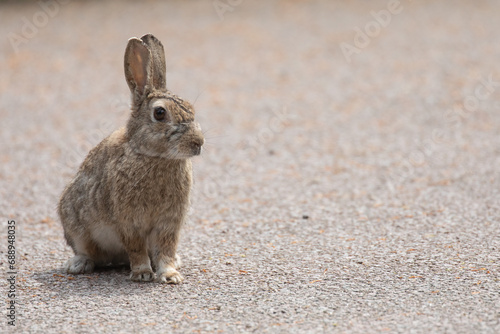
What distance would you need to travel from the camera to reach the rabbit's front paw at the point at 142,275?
499cm

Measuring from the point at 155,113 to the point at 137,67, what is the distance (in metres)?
0.39

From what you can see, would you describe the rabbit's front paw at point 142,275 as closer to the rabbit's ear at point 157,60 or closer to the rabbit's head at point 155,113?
the rabbit's head at point 155,113

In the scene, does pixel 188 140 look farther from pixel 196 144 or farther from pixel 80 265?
pixel 80 265

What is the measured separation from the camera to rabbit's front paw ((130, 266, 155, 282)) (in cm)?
499

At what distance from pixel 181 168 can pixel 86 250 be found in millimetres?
956

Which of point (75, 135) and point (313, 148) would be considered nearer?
point (313, 148)

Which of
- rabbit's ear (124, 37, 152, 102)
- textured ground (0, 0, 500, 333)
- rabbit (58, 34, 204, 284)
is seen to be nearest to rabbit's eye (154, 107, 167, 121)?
rabbit (58, 34, 204, 284)

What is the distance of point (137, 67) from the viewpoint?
5016 mm

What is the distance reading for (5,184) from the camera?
809 cm

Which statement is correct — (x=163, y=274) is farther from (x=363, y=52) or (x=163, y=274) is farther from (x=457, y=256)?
(x=363, y=52)

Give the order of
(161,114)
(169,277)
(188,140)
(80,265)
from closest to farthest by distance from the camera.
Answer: (188,140) → (161,114) → (169,277) → (80,265)

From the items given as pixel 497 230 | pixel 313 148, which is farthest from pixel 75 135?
pixel 497 230

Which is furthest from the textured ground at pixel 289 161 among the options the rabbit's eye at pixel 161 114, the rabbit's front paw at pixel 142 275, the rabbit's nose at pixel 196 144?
the rabbit's eye at pixel 161 114

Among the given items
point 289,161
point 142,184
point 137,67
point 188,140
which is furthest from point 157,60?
point 289,161
